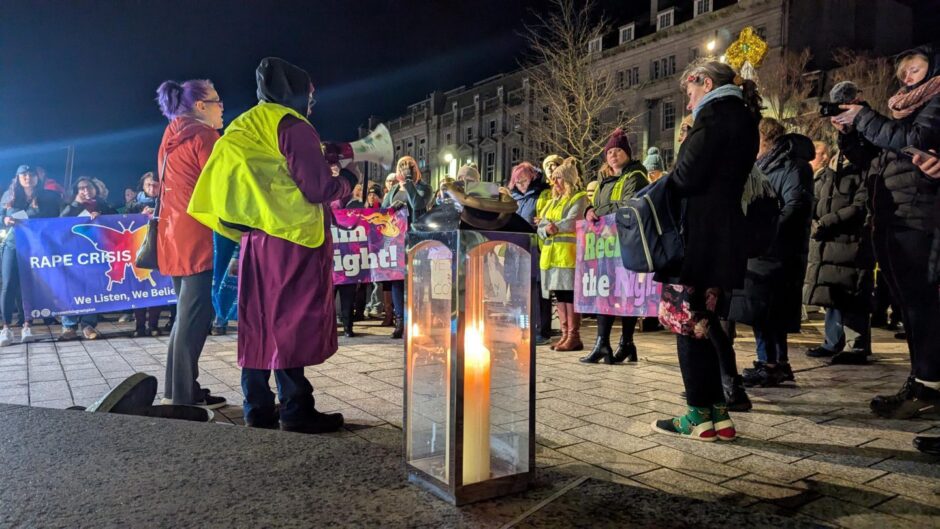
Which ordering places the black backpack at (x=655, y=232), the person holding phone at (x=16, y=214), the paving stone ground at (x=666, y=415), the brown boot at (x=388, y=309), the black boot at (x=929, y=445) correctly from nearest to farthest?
Result: the paving stone ground at (x=666, y=415), the black boot at (x=929, y=445), the black backpack at (x=655, y=232), the person holding phone at (x=16, y=214), the brown boot at (x=388, y=309)

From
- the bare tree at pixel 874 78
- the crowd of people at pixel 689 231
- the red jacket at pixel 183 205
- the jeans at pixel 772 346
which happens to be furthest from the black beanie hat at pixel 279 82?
the bare tree at pixel 874 78

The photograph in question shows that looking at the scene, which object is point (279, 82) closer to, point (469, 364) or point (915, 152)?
point (469, 364)

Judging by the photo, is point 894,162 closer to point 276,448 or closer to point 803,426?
point 803,426

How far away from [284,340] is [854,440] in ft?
10.4

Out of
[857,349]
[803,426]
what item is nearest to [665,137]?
[857,349]

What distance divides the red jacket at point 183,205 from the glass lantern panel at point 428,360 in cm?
252

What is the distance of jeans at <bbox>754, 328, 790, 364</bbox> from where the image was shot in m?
4.91

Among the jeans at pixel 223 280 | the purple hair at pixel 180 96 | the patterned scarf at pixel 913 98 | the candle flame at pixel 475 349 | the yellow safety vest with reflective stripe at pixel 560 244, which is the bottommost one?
the candle flame at pixel 475 349

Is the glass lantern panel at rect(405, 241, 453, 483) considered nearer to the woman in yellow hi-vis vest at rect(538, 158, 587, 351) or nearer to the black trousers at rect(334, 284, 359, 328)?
the woman in yellow hi-vis vest at rect(538, 158, 587, 351)

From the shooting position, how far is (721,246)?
3.26 m

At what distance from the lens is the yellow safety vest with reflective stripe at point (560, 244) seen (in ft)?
22.3

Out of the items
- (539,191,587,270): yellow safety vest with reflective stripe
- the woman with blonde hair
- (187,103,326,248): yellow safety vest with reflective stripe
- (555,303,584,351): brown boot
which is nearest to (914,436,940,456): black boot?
A: (187,103,326,248): yellow safety vest with reflective stripe

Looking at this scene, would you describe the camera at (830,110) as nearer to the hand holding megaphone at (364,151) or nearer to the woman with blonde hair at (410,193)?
the hand holding megaphone at (364,151)

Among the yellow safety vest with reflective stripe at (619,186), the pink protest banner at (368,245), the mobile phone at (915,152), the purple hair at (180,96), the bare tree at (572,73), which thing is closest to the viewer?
the mobile phone at (915,152)
